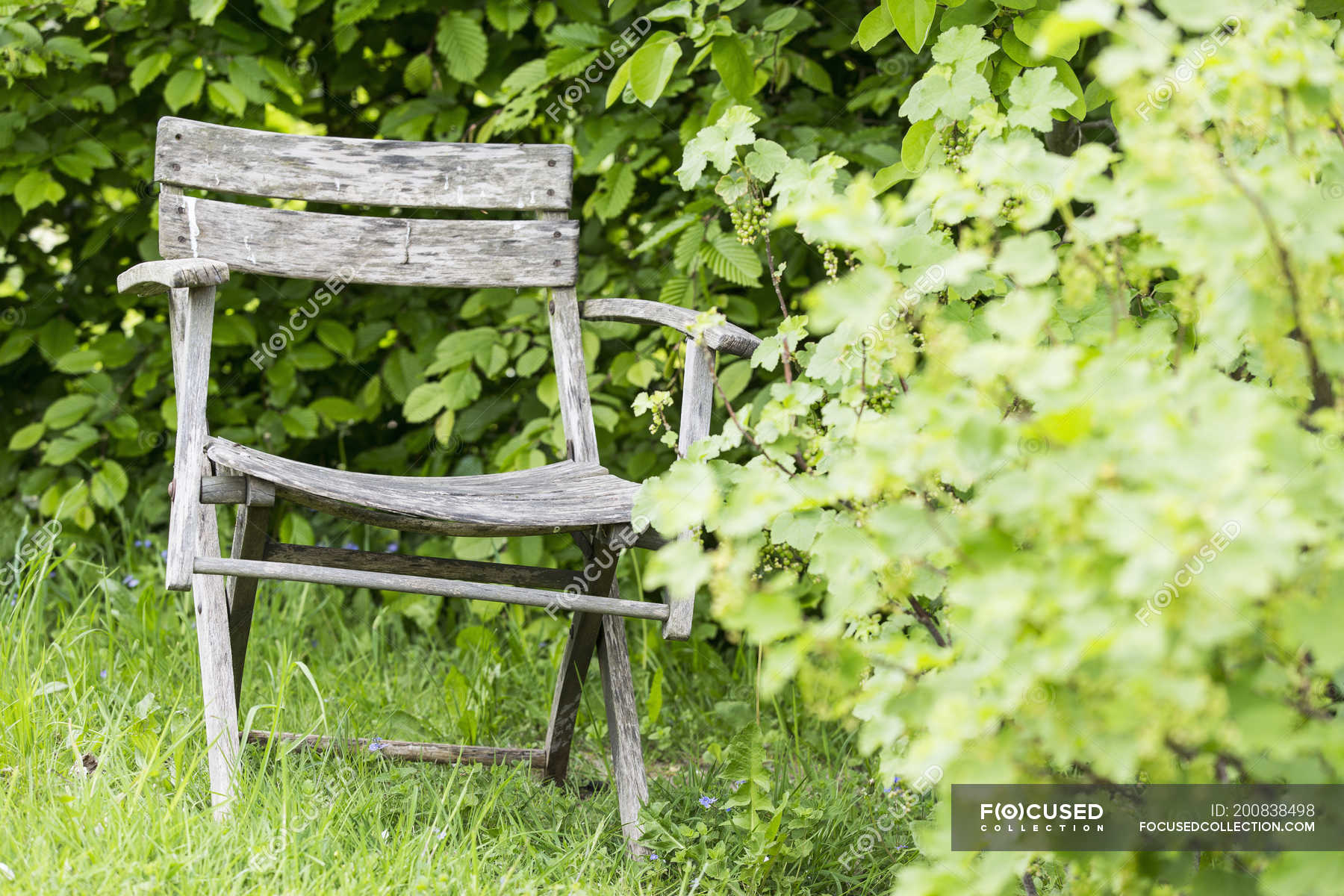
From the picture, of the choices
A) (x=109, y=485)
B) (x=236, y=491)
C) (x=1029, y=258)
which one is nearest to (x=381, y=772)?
(x=236, y=491)

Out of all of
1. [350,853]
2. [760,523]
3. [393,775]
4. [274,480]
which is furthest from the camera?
[393,775]

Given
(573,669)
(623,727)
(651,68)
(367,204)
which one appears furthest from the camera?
(367,204)

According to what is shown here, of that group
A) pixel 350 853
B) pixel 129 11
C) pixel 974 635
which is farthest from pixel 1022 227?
pixel 129 11

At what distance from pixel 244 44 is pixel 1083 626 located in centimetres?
247

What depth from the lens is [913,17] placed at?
1.43m

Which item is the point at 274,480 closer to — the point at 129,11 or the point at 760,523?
the point at 760,523

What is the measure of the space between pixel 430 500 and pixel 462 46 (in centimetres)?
137

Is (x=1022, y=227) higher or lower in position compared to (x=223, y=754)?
higher

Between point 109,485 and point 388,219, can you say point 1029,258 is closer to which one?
point 388,219

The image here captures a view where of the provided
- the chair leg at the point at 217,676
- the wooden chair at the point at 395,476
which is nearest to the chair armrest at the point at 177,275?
the wooden chair at the point at 395,476

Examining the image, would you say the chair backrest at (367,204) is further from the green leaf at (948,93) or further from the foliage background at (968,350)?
the green leaf at (948,93)

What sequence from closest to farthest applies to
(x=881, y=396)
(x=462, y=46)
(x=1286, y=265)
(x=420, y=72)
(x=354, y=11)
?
(x=1286, y=265), (x=881, y=396), (x=354, y=11), (x=462, y=46), (x=420, y=72)

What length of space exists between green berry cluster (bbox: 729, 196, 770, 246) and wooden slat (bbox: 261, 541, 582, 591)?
25.6 inches

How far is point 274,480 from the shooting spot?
4.51ft
